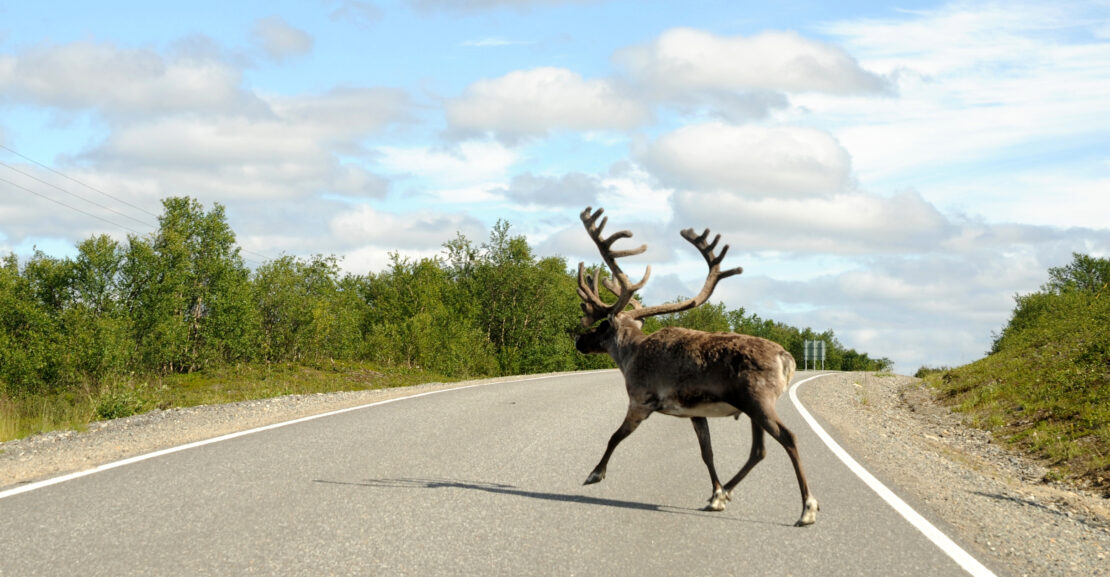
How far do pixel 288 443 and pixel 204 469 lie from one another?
178 cm

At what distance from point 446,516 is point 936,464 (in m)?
6.57

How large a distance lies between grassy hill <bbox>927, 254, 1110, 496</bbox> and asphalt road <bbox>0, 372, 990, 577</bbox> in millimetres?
3834

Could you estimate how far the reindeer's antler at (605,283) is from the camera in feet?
27.2

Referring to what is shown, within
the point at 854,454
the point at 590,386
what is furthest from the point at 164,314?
the point at 854,454

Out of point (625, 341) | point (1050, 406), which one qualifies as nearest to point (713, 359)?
point (625, 341)

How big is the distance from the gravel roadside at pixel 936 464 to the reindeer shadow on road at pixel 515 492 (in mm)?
1850

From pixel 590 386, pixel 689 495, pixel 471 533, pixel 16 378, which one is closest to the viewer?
pixel 471 533

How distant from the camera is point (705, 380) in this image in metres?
6.57

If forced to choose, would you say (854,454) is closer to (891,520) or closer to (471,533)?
(891,520)

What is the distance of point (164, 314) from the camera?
40594 millimetres

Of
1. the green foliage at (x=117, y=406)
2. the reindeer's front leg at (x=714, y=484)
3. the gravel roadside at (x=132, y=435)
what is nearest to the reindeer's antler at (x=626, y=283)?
the reindeer's front leg at (x=714, y=484)

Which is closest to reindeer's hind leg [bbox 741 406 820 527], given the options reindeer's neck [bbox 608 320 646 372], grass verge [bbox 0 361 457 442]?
reindeer's neck [bbox 608 320 646 372]

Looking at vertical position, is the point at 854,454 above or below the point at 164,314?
below

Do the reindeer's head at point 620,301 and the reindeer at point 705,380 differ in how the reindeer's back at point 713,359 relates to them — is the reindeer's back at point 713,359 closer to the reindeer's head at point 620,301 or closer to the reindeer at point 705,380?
the reindeer at point 705,380
